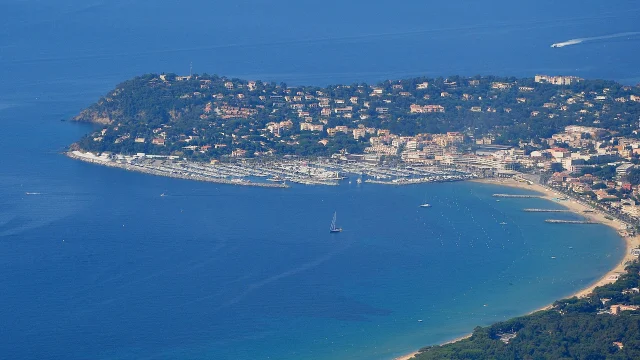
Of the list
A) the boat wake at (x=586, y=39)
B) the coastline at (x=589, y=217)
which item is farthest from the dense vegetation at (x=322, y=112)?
the boat wake at (x=586, y=39)

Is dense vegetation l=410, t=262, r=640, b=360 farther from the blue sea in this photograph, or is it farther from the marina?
the marina

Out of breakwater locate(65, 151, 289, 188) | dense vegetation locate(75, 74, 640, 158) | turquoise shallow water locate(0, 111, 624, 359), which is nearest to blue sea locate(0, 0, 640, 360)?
turquoise shallow water locate(0, 111, 624, 359)

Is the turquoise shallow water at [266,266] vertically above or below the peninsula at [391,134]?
below

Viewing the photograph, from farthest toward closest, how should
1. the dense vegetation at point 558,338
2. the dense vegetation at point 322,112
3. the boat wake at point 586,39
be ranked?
the boat wake at point 586,39 < the dense vegetation at point 322,112 < the dense vegetation at point 558,338

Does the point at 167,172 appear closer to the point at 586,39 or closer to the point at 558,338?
the point at 558,338

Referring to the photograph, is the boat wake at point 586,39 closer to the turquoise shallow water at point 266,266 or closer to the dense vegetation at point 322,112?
the dense vegetation at point 322,112

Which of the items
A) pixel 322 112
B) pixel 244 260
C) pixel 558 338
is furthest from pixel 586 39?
pixel 558 338

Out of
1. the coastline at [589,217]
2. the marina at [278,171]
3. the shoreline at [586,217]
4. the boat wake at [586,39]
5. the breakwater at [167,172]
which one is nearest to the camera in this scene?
the shoreline at [586,217]
